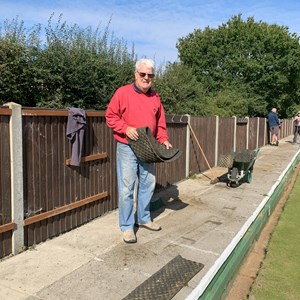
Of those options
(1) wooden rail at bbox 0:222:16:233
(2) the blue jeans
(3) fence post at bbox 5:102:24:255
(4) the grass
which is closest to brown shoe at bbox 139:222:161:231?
(2) the blue jeans

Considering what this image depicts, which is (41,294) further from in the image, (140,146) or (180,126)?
(180,126)

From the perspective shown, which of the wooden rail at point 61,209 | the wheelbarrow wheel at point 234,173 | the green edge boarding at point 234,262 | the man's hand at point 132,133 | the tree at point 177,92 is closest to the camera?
the green edge boarding at point 234,262

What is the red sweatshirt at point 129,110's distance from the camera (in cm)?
416

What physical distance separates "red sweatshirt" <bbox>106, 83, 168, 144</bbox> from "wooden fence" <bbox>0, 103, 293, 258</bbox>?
637mm

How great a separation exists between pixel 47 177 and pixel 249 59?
103 feet

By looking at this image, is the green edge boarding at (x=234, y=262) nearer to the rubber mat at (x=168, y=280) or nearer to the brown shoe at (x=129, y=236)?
the rubber mat at (x=168, y=280)

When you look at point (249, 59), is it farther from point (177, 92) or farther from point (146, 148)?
point (146, 148)

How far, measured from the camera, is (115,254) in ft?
12.6

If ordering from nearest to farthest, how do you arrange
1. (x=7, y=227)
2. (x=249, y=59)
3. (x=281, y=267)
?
(x=7, y=227) < (x=281, y=267) < (x=249, y=59)

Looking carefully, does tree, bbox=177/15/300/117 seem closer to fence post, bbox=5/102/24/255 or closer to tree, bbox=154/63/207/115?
tree, bbox=154/63/207/115

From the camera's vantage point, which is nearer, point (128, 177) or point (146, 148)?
point (146, 148)

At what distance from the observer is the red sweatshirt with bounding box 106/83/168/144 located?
13.6 feet

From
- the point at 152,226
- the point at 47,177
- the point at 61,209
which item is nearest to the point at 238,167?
the point at 152,226

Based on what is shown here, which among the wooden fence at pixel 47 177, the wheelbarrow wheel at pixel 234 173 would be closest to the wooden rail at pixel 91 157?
the wooden fence at pixel 47 177
